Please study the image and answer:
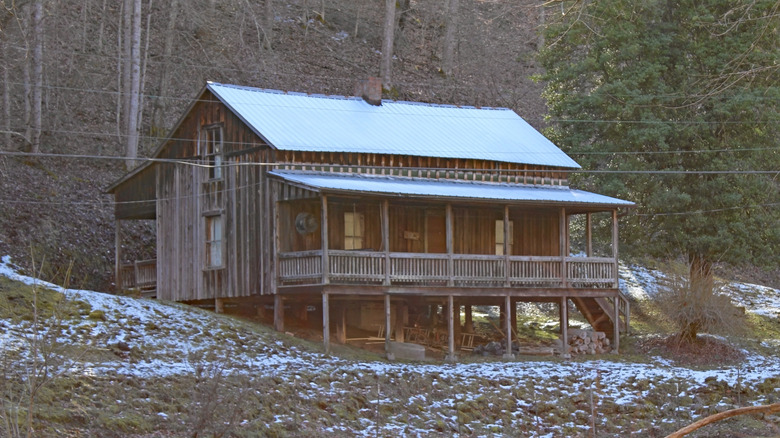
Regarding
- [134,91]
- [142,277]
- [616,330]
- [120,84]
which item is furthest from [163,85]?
[616,330]

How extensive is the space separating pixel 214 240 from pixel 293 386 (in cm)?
1102

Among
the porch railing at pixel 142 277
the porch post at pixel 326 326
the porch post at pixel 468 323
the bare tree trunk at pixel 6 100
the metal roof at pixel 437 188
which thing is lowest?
the porch post at pixel 468 323

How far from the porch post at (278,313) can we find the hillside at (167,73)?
609 cm

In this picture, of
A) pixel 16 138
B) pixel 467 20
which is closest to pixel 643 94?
pixel 16 138

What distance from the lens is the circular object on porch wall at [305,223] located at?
30.6 m

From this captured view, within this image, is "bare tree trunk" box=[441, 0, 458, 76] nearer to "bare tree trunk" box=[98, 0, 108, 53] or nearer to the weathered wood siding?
"bare tree trunk" box=[98, 0, 108, 53]

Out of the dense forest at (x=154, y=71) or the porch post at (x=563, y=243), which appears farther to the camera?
the dense forest at (x=154, y=71)

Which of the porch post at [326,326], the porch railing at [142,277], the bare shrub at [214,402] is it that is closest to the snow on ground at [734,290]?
the porch post at [326,326]

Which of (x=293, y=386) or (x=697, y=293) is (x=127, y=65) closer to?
(x=697, y=293)

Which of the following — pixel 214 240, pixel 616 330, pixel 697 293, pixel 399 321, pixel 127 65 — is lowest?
pixel 616 330

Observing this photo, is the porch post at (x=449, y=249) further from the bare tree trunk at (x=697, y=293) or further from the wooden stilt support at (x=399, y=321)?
the bare tree trunk at (x=697, y=293)

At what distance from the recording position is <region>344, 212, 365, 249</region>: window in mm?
32031

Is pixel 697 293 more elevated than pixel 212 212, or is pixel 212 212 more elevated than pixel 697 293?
pixel 212 212

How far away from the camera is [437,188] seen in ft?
104
